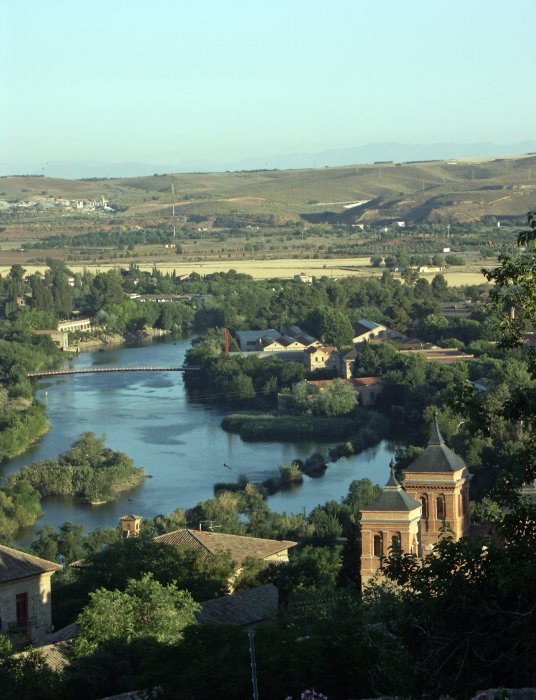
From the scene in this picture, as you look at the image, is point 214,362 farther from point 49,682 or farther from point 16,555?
point 49,682

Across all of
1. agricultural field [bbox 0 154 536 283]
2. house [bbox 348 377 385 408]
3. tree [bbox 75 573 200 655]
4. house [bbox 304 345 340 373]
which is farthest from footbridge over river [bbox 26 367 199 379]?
tree [bbox 75 573 200 655]

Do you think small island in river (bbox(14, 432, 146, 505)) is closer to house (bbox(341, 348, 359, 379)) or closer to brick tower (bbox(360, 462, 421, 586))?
brick tower (bbox(360, 462, 421, 586))

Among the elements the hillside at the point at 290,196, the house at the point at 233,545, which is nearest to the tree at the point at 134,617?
the house at the point at 233,545

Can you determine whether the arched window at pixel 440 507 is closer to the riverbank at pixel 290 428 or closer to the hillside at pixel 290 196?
the riverbank at pixel 290 428

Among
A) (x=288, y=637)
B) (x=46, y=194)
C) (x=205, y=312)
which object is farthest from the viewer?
(x=46, y=194)

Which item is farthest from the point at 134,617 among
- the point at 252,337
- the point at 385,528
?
the point at 252,337

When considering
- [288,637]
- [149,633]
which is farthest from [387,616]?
[149,633]
